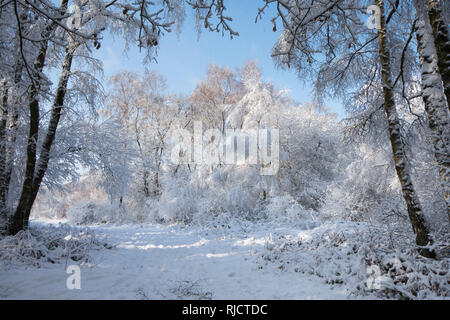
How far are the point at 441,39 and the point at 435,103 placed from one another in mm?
1041

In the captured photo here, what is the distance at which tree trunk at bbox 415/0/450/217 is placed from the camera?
12.7 ft

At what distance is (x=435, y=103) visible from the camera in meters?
4.04

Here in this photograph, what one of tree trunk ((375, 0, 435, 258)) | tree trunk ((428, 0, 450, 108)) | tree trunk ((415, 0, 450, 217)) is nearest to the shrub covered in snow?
tree trunk ((375, 0, 435, 258))

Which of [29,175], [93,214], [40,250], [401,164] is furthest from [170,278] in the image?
[93,214]

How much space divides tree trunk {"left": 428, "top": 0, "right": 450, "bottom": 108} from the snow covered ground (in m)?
3.87

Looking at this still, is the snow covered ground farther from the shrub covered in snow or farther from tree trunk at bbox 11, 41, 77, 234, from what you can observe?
tree trunk at bbox 11, 41, 77, 234

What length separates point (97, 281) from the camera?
13.7 feet

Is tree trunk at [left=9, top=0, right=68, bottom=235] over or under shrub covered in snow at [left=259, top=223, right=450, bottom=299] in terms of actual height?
over

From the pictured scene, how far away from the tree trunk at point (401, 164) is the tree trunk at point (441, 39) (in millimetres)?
824

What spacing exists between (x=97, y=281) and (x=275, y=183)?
10028 millimetres

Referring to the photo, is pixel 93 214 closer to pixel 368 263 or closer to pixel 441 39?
pixel 368 263

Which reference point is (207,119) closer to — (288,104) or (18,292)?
(288,104)

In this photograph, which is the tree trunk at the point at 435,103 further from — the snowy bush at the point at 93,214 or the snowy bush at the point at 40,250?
the snowy bush at the point at 93,214
